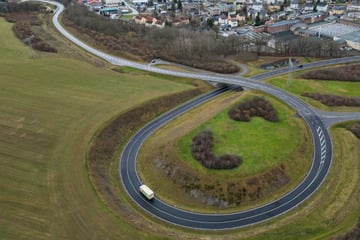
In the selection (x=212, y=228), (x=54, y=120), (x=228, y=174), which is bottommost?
(x=212, y=228)

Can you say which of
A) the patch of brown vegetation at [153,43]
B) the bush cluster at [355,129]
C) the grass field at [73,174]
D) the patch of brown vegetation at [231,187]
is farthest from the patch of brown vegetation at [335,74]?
the patch of brown vegetation at [231,187]

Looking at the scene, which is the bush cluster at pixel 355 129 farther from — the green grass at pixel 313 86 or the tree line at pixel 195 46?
the tree line at pixel 195 46

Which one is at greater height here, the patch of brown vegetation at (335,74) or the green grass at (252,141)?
the patch of brown vegetation at (335,74)

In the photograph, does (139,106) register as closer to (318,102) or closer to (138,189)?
(138,189)

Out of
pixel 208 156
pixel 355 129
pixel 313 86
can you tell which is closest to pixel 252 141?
pixel 208 156

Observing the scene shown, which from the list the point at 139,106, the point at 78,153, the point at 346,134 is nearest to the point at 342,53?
the point at 346,134
